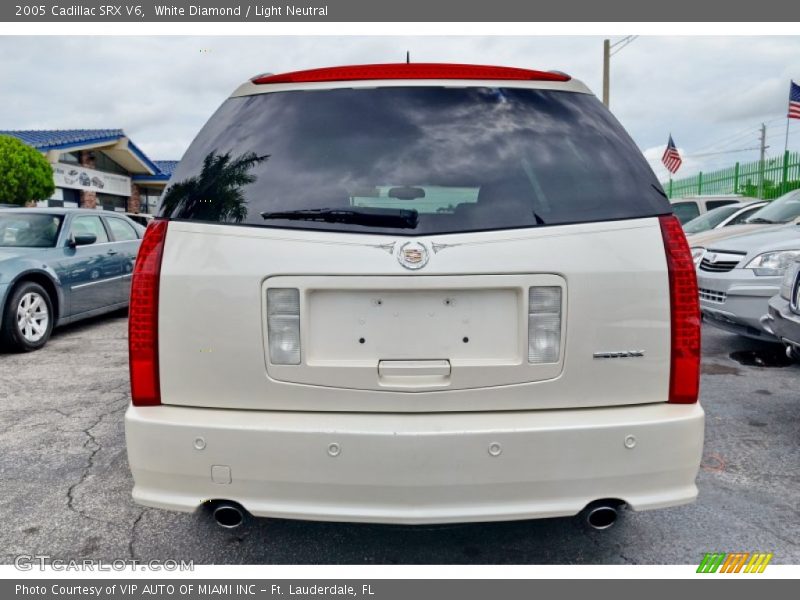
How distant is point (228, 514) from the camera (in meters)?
1.99

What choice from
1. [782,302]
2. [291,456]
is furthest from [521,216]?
[782,302]

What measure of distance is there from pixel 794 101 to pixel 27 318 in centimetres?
A: 1662

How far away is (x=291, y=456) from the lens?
1871 millimetres

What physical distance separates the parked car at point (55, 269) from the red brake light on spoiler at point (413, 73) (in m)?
5.08

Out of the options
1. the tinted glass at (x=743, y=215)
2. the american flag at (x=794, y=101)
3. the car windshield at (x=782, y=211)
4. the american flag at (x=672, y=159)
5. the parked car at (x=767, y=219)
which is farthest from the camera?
the american flag at (x=672, y=159)

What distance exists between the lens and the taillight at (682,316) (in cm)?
193

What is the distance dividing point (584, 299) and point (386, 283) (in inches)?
24.3

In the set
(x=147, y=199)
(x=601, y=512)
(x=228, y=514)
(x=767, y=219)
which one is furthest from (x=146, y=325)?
(x=147, y=199)

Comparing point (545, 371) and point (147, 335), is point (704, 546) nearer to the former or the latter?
point (545, 371)

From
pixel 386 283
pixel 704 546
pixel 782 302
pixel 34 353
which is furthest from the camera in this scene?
pixel 34 353

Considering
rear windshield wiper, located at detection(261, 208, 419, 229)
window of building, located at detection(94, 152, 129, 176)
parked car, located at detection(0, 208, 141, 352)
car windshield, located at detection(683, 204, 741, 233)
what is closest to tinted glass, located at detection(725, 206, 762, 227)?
car windshield, located at detection(683, 204, 741, 233)

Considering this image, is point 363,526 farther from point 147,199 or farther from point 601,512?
point 147,199

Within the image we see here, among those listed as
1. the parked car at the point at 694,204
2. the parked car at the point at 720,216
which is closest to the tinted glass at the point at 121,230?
the parked car at the point at 720,216

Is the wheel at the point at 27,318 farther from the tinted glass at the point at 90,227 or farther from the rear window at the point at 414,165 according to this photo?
the rear window at the point at 414,165
